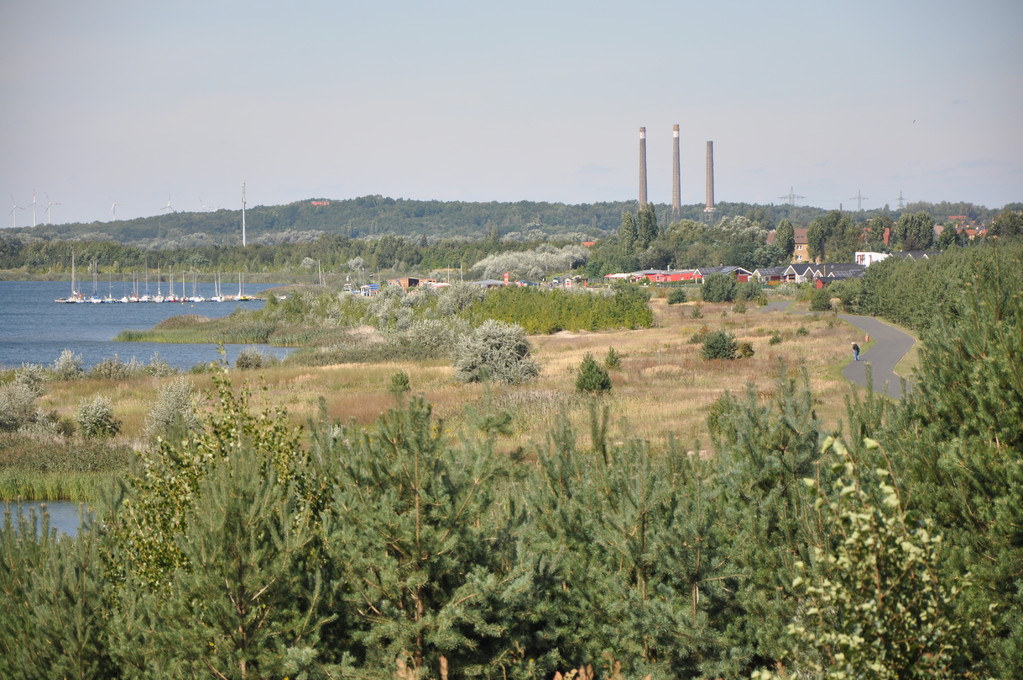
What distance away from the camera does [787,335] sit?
68375 millimetres

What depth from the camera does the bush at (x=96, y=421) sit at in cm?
3584

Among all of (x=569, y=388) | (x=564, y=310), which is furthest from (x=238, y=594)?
(x=564, y=310)

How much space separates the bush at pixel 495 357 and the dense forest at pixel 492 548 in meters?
35.6

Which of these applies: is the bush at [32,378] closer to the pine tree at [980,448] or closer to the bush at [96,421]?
the bush at [96,421]

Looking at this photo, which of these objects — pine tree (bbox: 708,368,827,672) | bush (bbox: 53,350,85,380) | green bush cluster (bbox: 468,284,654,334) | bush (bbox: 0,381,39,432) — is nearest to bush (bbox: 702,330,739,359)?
green bush cluster (bbox: 468,284,654,334)

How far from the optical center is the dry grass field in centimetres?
3541

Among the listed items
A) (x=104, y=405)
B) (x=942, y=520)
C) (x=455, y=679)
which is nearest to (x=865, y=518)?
(x=942, y=520)

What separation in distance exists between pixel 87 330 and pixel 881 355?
76854 mm

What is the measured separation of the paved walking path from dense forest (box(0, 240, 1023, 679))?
58.5 feet

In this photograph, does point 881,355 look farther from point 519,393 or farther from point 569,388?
point 519,393

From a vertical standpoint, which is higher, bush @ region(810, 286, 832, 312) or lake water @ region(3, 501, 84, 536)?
bush @ region(810, 286, 832, 312)

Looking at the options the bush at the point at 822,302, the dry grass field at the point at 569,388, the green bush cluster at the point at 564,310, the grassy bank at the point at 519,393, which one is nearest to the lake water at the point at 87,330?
the dry grass field at the point at 569,388

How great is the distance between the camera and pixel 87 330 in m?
101

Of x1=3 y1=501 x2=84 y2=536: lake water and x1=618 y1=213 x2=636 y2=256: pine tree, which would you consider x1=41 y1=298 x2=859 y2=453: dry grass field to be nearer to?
x1=3 y1=501 x2=84 y2=536: lake water
